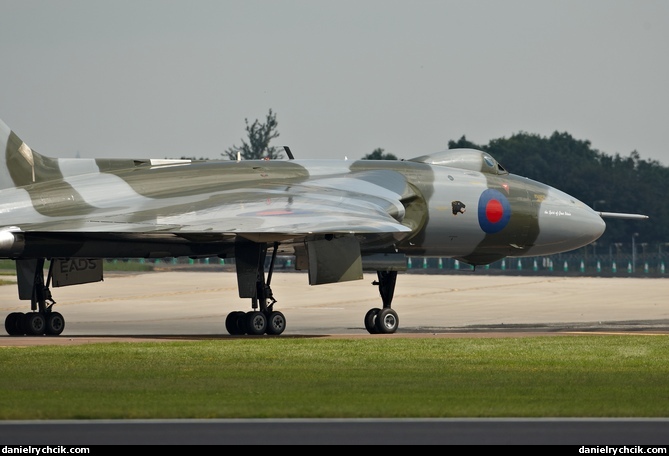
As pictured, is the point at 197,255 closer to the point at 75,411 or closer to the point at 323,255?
the point at 323,255

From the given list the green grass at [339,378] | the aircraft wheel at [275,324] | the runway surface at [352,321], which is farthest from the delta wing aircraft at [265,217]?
the green grass at [339,378]

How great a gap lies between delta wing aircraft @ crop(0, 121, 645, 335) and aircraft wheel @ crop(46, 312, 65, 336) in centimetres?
2

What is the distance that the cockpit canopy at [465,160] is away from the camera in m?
31.3

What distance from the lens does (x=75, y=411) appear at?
14172mm

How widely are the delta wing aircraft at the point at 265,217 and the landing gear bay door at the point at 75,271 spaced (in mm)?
24

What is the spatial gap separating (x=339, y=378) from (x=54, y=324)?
Result: 12.1 meters

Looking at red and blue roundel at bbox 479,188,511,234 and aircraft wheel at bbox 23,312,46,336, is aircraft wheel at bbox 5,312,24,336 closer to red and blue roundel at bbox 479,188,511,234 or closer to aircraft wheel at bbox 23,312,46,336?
aircraft wheel at bbox 23,312,46,336

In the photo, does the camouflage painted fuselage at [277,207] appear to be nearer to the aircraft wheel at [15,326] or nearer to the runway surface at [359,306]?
the runway surface at [359,306]

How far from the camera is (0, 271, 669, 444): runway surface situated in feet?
40.4

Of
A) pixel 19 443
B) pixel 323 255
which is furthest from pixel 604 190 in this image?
pixel 19 443

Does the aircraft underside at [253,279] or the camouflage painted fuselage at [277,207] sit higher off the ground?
the camouflage painted fuselage at [277,207]

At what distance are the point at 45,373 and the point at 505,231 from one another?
48.4 ft

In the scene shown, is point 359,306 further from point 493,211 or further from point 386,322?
point 386,322

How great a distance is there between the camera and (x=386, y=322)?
1132 inches
